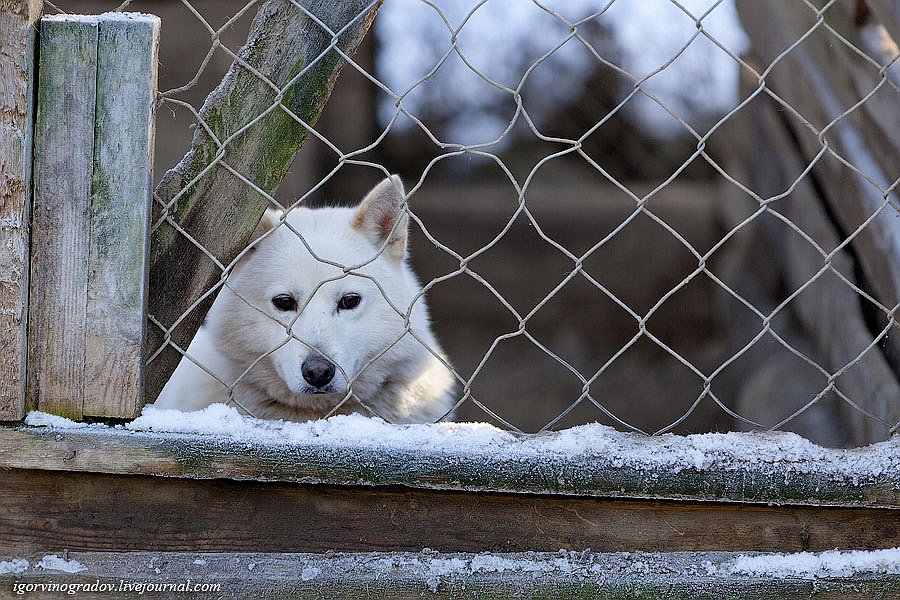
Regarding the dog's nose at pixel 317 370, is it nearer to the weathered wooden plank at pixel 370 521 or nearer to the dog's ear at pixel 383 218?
the dog's ear at pixel 383 218

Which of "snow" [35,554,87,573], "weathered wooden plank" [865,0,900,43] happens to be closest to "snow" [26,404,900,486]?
"snow" [35,554,87,573]

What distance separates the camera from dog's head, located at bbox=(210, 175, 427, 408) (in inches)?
89.7

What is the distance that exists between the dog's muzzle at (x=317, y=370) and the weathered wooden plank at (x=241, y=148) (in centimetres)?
53

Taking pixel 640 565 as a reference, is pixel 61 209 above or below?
above

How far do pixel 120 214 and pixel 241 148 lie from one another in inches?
9.8

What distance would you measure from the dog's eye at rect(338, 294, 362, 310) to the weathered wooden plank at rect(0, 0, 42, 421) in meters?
1.03

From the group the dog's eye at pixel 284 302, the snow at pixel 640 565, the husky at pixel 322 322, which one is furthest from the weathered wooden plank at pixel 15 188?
the dog's eye at pixel 284 302

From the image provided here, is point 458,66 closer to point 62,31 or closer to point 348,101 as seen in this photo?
point 348,101

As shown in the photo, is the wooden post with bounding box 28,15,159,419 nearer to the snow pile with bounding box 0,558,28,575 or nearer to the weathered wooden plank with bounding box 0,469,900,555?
the weathered wooden plank with bounding box 0,469,900,555

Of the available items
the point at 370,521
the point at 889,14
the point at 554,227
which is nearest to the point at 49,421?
the point at 370,521

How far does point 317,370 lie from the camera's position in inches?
81.0

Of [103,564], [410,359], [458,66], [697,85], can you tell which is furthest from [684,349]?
[103,564]

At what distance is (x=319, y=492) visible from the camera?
4.86ft

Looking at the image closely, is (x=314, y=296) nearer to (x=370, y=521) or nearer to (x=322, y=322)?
(x=322, y=322)
